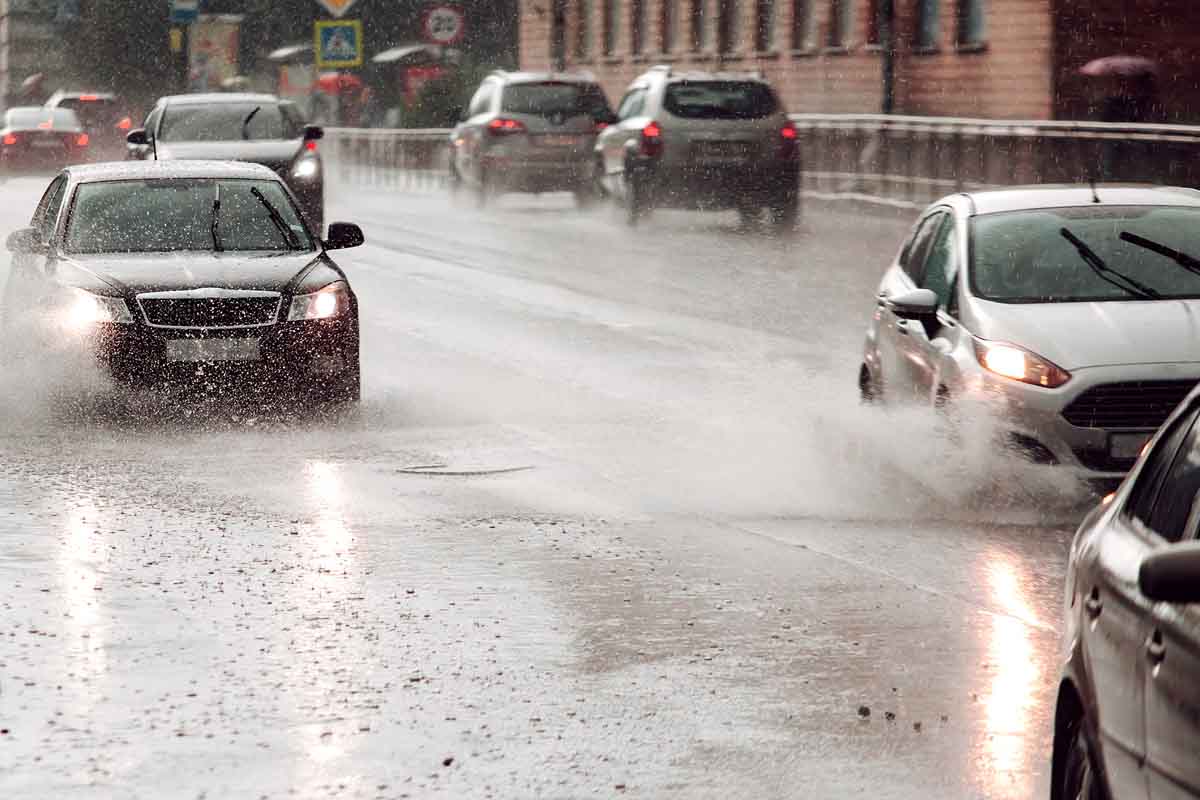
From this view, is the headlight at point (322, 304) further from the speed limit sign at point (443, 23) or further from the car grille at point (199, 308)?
the speed limit sign at point (443, 23)

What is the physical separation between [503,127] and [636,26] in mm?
25060

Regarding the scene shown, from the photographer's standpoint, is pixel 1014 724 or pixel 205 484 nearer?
pixel 1014 724

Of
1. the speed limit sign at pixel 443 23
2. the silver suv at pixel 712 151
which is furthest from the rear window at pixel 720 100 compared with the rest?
the speed limit sign at pixel 443 23

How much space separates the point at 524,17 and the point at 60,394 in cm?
5283

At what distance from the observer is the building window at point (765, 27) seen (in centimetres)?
5359

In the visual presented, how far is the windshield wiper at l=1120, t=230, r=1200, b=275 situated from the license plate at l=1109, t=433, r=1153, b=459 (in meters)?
1.23

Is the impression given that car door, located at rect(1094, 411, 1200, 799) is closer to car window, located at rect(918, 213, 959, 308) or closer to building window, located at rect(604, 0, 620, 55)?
car window, located at rect(918, 213, 959, 308)

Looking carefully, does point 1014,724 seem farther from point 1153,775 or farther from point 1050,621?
point 1153,775

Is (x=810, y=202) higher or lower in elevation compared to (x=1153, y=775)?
lower

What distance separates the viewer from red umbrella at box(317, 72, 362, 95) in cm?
7012

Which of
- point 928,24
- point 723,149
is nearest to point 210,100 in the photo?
point 723,149

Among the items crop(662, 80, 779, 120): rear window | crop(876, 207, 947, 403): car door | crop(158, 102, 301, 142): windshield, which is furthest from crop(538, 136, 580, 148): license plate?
crop(876, 207, 947, 403): car door

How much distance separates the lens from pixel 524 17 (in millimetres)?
66500

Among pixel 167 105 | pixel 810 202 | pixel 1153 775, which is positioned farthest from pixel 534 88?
pixel 1153 775
